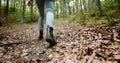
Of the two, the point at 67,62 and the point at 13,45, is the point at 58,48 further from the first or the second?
the point at 13,45

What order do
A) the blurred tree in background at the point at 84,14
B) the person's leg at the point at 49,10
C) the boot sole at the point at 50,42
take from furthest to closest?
1. the blurred tree in background at the point at 84,14
2. the person's leg at the point at 49,10
3. the boot sole at the point at 50,42

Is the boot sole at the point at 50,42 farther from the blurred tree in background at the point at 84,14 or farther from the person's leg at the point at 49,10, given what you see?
the blurred tree in background at the point at 84,14

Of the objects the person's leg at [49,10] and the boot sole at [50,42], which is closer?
the boot sole at [50,42]

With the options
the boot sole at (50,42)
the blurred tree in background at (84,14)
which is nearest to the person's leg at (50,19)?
the boot sole at (50,42)

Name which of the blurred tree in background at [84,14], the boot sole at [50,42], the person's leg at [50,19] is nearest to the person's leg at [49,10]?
the person's leg at [50,19]

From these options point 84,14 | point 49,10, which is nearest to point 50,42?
point 49,10

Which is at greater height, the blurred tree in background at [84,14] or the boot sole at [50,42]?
the blurred tree in background at [84,14]

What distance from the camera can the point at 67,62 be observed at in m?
2.54

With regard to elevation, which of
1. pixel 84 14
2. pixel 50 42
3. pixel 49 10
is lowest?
pixel 50 42

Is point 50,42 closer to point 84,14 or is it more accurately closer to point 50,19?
point 50,19

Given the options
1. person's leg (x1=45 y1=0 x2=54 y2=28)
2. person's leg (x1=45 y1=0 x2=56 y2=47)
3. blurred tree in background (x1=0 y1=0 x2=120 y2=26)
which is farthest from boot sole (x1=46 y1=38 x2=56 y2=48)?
blurred tree in background (x1=0 y1=0 x2=120 y2=26)

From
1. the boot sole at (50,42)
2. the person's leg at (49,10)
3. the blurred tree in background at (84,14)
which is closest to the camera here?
the boot sole at (50,42)

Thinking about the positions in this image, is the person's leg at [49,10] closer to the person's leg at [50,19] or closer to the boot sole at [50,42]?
the person's leg at [50,19]

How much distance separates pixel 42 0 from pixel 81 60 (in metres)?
1.93
